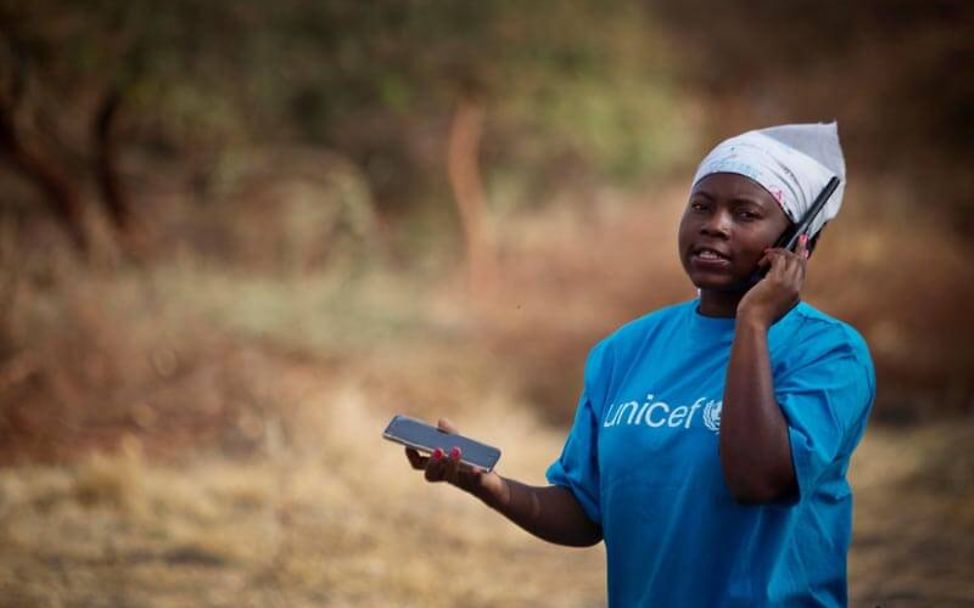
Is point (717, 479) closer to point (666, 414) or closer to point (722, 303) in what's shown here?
point (666, 414)

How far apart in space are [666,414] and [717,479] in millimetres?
127

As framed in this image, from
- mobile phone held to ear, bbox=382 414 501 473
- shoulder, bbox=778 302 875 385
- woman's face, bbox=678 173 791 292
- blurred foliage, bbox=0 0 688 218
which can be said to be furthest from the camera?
blurred foliage, bbox=0 0 688 218

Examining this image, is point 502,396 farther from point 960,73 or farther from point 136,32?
point 960,73

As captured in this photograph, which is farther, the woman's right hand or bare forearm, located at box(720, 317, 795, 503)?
the woman's right hand

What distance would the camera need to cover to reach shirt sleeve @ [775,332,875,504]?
66.7 inches

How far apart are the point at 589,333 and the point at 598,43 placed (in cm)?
288

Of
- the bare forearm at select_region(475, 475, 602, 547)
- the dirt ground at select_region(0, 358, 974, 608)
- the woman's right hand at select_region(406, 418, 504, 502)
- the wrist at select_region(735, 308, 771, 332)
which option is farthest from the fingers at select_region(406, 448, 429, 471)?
the dirt ground at select_region(0, 358, 974, 608)

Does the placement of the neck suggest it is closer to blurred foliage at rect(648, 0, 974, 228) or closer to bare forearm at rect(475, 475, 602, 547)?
bare forearm at rect(475, 475, 602, 547)

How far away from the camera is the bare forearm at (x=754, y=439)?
168cm

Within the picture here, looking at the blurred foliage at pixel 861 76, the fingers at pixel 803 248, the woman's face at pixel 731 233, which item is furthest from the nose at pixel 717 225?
the blurred foliage at pixel 861 76

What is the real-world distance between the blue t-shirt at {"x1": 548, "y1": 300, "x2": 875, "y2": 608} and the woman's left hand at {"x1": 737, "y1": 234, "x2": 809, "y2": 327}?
2.8 inches

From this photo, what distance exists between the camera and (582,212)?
1332 centimetres

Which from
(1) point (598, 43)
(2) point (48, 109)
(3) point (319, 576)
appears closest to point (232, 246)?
(2) point (48, 109)

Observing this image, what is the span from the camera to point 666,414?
1857 millimetres
